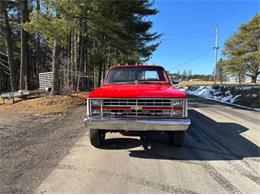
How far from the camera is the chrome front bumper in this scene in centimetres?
571

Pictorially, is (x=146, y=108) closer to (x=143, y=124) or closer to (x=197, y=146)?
(x=143, y=124)

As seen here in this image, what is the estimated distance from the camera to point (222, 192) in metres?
4.21

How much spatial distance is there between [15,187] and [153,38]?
31786 millimetres

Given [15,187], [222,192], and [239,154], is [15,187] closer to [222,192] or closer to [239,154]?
[222,192]

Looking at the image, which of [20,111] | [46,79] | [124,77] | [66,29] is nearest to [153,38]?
[46,79]

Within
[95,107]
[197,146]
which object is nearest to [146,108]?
[95,107]

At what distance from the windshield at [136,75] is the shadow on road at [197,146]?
143 centimetres

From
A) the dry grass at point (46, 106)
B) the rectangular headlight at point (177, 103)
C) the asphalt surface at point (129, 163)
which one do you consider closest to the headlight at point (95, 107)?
the asphalt surface at point (129, 163)

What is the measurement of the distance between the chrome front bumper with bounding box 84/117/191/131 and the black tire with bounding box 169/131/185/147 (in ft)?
2.27

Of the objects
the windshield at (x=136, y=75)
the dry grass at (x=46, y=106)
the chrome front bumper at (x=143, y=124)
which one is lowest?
the dry grass at (x=46, y=106)

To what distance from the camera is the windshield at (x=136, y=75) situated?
7688 millimetres

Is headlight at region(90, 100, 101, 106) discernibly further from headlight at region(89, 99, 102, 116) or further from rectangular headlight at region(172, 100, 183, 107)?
rectangular headlight at region(172, 100, 183, 107)

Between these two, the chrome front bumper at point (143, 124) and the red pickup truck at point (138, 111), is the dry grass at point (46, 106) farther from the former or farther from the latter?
the chrome front bumper at point (143, 124)

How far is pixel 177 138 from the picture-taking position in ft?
21.4
